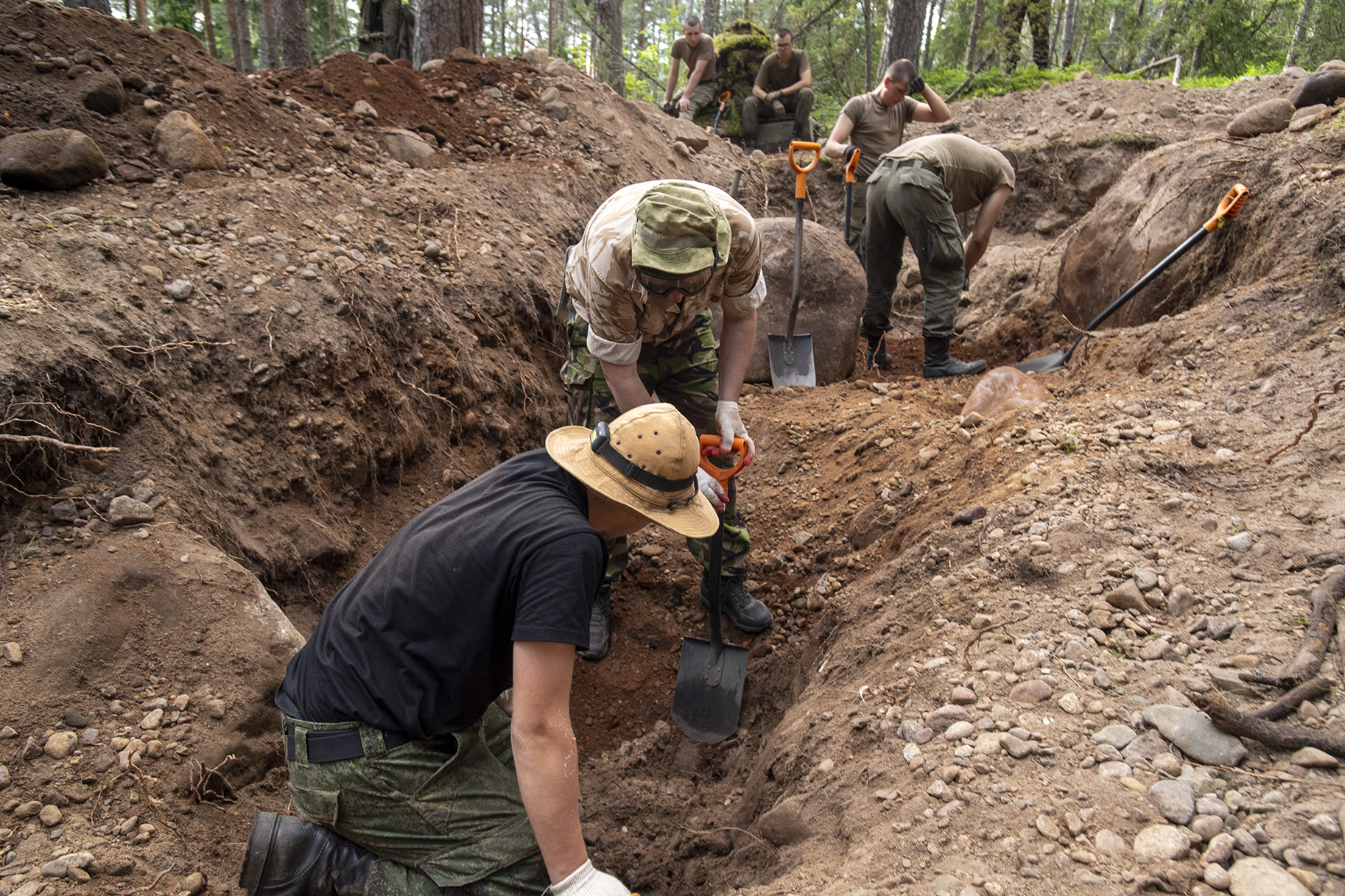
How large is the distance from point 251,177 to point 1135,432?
161 inches

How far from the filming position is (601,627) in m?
3.29

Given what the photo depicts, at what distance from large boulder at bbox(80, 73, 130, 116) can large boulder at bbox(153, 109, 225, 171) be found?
0.22 meters

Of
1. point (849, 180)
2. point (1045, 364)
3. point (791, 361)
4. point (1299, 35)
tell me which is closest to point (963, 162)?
point (849, 180)

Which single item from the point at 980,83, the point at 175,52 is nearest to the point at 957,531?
the point at 175,52

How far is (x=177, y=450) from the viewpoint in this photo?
2.66 metres

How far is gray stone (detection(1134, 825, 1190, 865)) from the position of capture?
4.49ft

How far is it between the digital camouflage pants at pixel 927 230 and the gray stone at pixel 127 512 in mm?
4268

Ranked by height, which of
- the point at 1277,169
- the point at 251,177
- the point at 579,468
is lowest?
the point at 579,468

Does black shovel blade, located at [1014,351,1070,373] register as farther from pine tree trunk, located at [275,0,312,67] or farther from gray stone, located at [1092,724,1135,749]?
pine tree trunk, located at [275,0,312,67]

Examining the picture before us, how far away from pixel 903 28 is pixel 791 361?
613 centimetres

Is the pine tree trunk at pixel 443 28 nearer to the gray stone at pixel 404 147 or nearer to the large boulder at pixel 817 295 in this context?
the gray stone at pixel 404 147

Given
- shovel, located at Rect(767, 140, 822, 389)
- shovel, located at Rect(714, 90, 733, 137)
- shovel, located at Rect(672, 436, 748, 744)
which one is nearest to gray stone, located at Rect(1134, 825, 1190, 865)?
shovel, located at Rect(672, 436, 748, 744)

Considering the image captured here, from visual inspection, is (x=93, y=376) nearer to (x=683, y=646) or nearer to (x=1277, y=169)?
(x=683, y=646)

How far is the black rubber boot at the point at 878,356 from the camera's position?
19.2 feet
